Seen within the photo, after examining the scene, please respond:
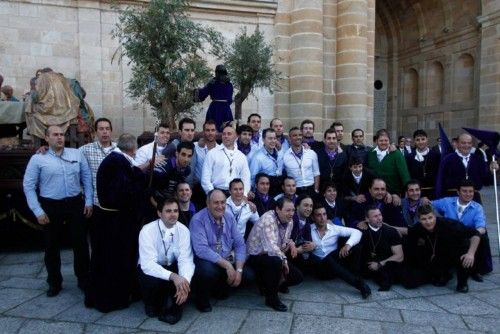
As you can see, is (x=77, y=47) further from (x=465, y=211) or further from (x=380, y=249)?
(x=465, y=211)

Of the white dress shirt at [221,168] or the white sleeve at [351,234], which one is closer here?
the white sleeve at [351,234]

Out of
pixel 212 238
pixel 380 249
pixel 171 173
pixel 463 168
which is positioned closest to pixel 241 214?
pixel 212 238

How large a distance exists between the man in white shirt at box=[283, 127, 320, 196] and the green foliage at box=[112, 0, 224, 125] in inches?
95.0

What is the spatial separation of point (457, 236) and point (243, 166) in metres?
2.73

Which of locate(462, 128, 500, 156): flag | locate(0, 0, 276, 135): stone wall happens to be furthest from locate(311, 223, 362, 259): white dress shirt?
locate(0, 0, 276, 135): stone wall

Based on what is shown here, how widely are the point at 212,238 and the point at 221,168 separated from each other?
3.79 feet

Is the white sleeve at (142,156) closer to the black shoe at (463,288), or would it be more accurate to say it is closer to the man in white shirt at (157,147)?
the man in white shirt at (157,147)

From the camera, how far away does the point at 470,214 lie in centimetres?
548

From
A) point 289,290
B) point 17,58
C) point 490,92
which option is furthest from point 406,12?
point 289,290

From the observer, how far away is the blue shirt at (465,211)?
5.40 meters

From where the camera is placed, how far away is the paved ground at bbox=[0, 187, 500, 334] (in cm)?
382

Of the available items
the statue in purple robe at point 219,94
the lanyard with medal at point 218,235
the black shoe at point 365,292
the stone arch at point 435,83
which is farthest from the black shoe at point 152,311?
the stone arch at point 435,83

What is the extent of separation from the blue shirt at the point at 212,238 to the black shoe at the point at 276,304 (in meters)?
0.51

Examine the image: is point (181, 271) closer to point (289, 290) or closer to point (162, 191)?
point (162, 191)
